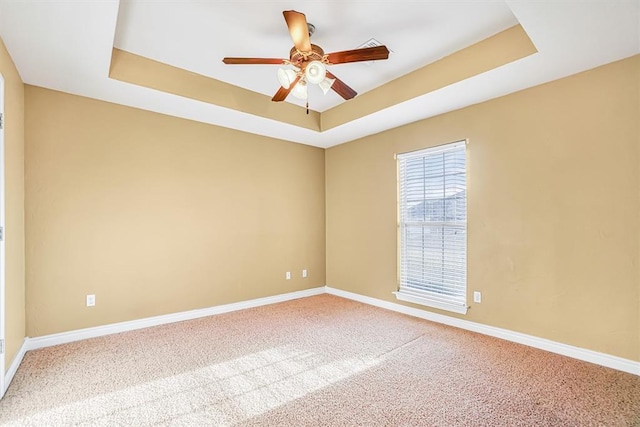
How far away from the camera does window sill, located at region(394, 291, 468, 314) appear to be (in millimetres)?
3314

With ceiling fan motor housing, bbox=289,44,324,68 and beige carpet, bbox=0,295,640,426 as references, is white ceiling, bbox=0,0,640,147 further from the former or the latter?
beige carpet, bbox=0,295,640,426

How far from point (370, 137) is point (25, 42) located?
356cm

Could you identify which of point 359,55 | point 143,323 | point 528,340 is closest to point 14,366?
point 143,323

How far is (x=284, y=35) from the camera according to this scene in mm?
2469

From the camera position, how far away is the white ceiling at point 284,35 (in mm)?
1898

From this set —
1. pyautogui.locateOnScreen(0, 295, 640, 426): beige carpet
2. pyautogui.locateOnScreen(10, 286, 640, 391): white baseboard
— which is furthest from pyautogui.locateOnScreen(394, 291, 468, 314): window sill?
pyautogui.locateOnScreen(0, 295, 640, 426): beige carpet

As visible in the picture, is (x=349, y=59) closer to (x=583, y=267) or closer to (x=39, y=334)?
(x=583, y=267)

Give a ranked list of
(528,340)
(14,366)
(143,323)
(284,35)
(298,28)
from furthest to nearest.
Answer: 1. (143,323)
2. (528,340)
3. (284,35)
4. (14,366)
5. (298,28)

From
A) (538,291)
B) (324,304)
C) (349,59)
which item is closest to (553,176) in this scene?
(538,291)

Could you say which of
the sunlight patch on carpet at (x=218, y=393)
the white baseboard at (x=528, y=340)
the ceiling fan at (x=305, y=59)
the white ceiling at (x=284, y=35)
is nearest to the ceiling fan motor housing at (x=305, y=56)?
the ceiling fan at (x=305, y=59)

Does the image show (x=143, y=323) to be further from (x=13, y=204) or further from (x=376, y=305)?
(x=376, y=305)

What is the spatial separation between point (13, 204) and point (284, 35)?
2498mm

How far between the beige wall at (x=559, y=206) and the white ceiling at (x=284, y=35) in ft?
0.86

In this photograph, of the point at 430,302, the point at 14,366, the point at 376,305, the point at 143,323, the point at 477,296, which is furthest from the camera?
the point at 376,305
